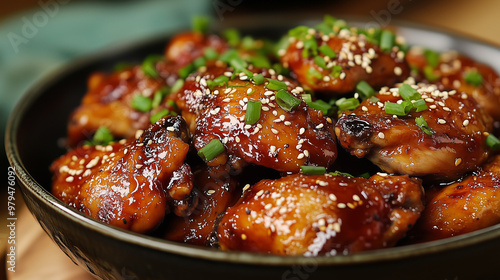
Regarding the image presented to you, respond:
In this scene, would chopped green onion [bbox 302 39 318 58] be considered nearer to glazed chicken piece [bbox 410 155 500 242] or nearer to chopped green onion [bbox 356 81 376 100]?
chopped green onion [bbox 356 81 376 100]

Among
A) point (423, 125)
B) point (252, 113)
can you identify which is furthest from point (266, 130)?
point (423, 125)

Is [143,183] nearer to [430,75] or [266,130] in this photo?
[266,130]

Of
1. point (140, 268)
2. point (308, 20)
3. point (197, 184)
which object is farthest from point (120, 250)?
point (308, 20)

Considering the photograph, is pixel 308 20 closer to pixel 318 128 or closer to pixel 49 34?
pixel 318 128

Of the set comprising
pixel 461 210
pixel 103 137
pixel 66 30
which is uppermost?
pixel 461 210

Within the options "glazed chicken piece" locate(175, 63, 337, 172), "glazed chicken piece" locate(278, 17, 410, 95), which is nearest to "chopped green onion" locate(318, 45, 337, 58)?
"glazed chicken piece" locate(278, 17, 410, 95)

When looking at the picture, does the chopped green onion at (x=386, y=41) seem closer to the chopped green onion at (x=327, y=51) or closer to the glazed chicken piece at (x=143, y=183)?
the chopped green onion at (x=327, y=51)

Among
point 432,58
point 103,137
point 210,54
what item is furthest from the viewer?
point 432,58
